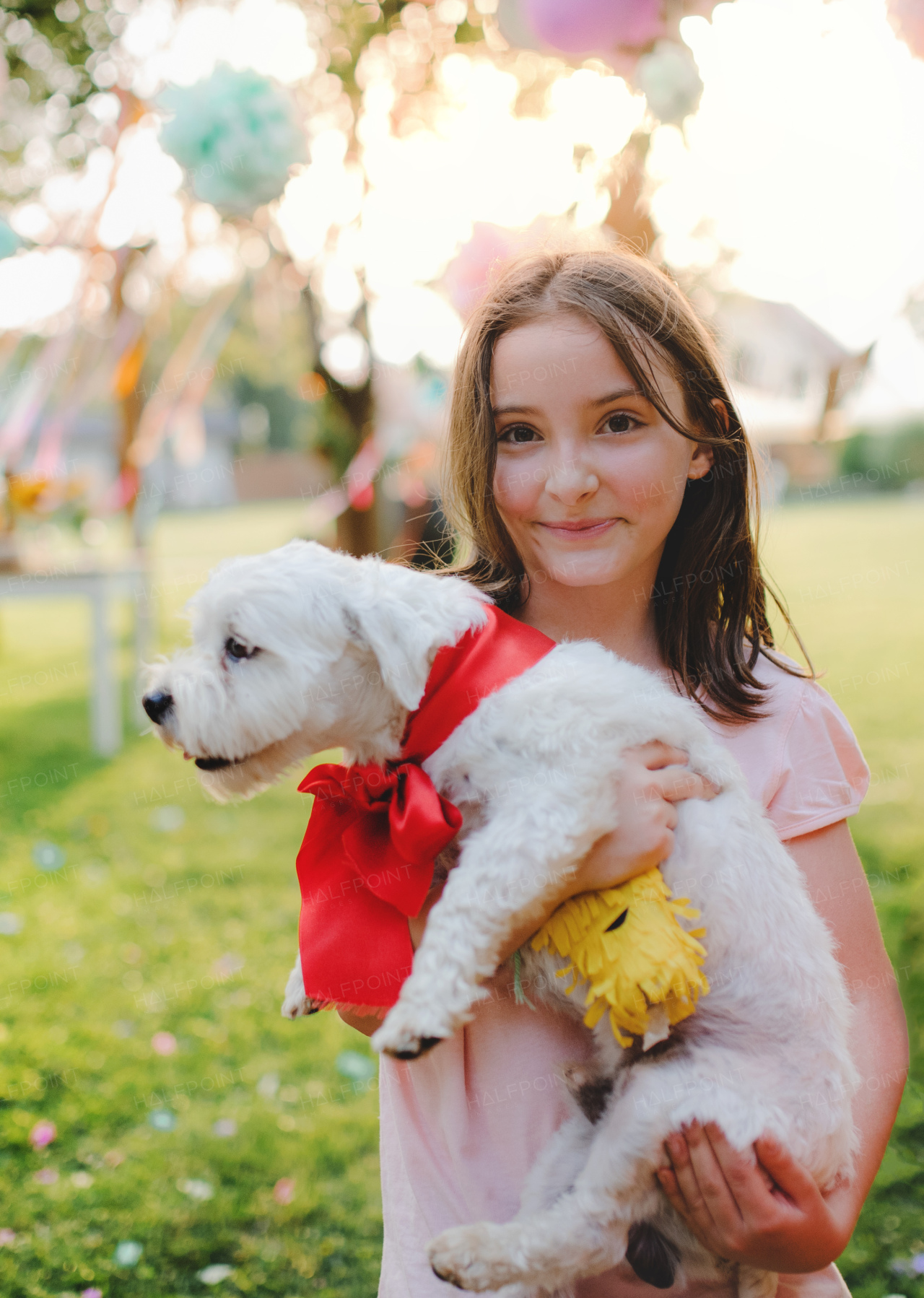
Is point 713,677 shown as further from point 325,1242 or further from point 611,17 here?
point 325,1242

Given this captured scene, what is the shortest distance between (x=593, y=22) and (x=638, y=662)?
1.61 metres

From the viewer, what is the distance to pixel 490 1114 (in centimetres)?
163

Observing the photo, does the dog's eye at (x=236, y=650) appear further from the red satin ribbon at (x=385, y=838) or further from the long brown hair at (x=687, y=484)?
the long brown hair at (x=687, y=484)

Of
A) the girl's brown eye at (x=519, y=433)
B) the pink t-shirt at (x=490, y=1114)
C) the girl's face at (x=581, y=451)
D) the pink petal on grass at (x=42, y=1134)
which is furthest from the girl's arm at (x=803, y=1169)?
the pink petal on grass at (x=42, y=1134)

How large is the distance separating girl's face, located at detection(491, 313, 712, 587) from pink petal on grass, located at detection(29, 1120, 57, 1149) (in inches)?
114

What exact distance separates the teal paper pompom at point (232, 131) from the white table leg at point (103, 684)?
4.67 m

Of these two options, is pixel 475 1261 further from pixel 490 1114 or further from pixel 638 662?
pixel 638 662

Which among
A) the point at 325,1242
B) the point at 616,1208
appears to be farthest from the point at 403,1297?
the point at 325,1242

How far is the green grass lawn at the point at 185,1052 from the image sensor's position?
9.39ft

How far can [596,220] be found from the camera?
2.79 m

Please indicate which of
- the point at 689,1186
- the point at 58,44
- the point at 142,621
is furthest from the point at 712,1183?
→ the point at 142,621

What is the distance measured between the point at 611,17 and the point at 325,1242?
356 centimetres

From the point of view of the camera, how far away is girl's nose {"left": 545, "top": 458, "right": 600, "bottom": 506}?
1.71 m

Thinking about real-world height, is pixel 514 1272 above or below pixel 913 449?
above
